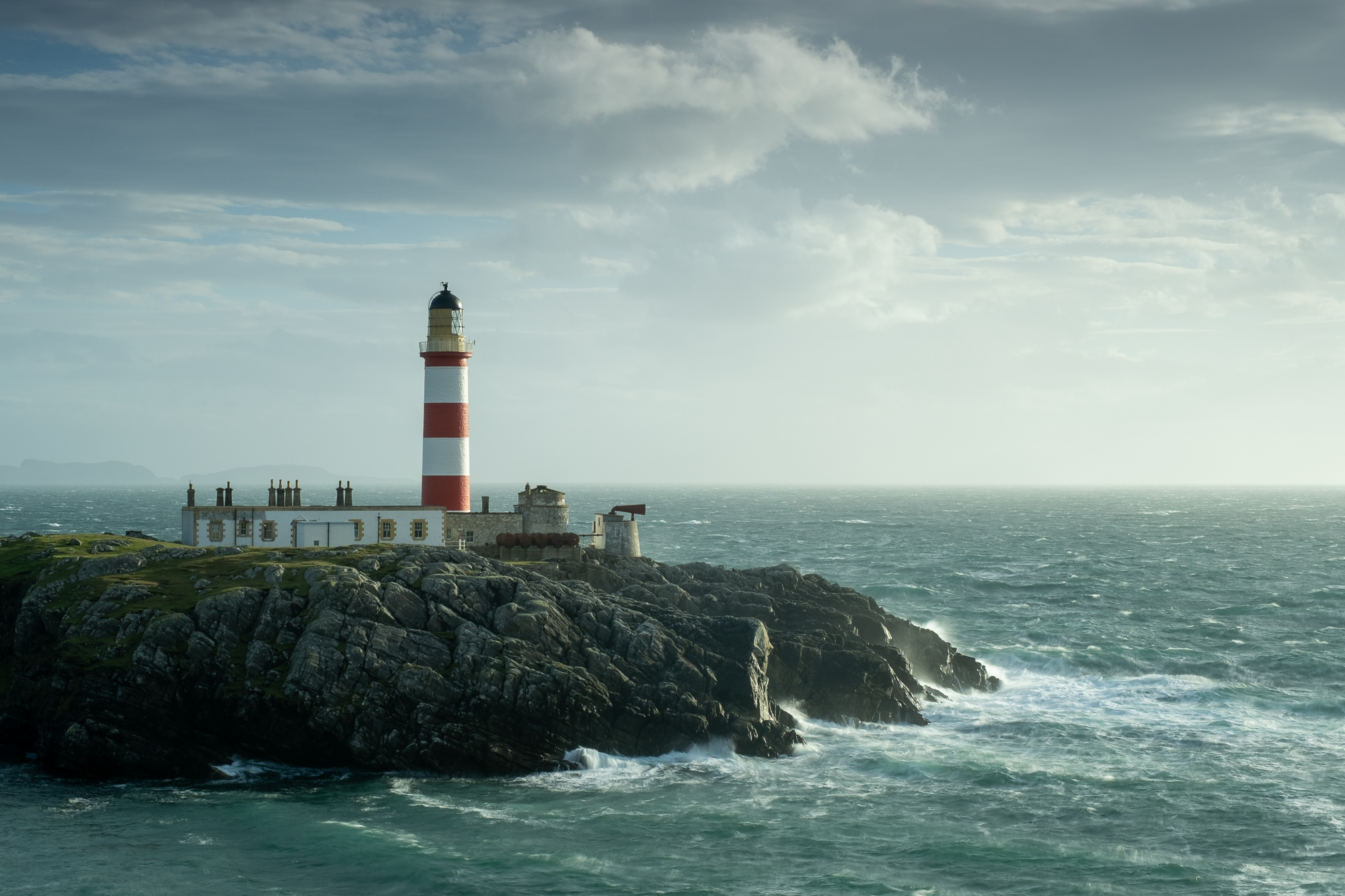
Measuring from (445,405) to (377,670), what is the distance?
23.4 m

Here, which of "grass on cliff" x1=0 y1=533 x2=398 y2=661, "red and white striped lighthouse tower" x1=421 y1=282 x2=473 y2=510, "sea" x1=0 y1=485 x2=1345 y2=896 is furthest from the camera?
"red and white striped lighthouse tower" x1=421 y1=282 x2=473 y2=510

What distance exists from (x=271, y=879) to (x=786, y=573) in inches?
1441

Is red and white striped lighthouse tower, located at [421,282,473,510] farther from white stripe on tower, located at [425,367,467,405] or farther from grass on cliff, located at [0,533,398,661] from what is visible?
grass on cliff, located at [0,533,398,661]

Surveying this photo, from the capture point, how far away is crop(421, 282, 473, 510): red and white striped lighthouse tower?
195ft

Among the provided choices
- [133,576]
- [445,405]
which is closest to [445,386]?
[445,405]

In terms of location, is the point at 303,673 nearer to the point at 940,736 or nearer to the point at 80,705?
the point at 80,705

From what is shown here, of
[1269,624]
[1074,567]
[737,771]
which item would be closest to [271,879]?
[737,771]

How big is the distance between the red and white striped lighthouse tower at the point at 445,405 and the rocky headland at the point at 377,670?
1211cm

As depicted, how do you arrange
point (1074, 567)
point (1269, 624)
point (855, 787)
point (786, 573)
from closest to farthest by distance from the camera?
point (855, 787), point (786, 573), point (1269, 624), point (1074, 567)

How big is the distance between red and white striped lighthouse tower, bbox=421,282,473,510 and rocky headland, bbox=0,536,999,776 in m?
12.1

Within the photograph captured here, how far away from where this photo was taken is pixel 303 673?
38031mm

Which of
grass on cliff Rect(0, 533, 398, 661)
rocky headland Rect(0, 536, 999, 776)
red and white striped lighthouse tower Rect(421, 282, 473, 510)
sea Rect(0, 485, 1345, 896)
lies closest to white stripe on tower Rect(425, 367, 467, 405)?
red and white striped lighthouse tower Rect(421, 282, 473, 510)

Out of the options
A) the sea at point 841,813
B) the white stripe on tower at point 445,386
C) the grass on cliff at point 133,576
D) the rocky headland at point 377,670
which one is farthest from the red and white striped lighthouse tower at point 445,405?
the sea at point 841,813

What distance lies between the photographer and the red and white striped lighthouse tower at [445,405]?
195 feet
